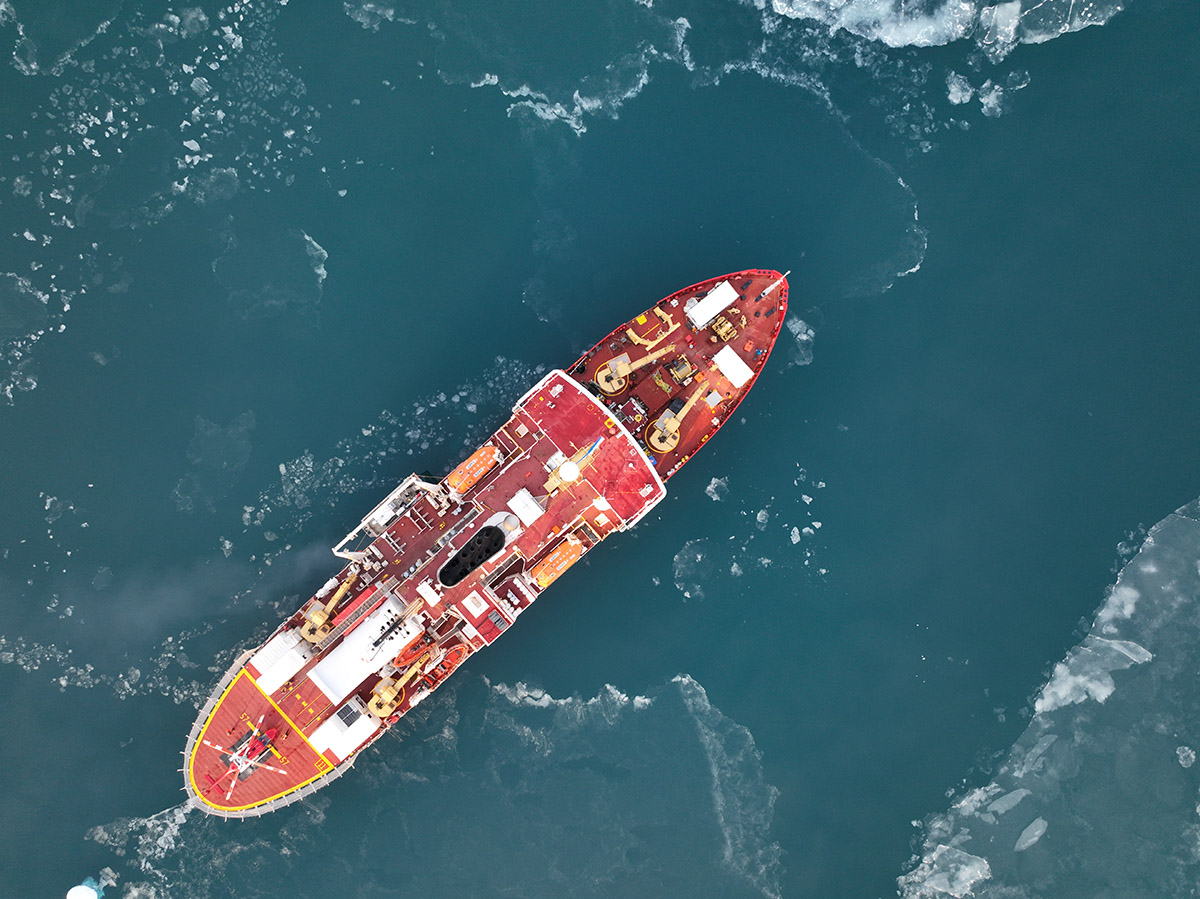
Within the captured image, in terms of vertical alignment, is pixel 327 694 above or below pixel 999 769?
above

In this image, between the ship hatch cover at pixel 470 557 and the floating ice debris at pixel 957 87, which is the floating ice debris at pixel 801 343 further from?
the ship hatch cover at pixel 470 557

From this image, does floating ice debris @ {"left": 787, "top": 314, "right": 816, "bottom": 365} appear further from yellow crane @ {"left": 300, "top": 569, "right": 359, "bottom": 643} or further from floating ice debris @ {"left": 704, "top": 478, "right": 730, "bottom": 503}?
yellow crane @ {"left": 300, "top": 569, "right": 359, "bottom": 643}

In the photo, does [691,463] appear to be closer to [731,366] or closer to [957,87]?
[731,366]

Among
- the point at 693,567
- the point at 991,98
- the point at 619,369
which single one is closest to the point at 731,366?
the point at 619,369

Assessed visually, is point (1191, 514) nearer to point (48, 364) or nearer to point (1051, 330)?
point (1051, 330)

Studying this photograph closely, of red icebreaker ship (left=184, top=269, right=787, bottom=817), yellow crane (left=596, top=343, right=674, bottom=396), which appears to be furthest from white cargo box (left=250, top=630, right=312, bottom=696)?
yellow crane (left=596, top=343, right=674, bottom=396)

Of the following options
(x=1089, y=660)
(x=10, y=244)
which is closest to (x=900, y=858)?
(x=1089, y=660)

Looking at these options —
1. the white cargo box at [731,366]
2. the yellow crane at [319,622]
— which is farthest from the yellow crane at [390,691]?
the white cargo box at [731,366]

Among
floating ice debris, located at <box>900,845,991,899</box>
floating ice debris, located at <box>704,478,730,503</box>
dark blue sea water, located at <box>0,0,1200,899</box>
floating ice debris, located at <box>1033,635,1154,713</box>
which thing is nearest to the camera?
dark blue sea water, located at <box>0,0,1200,899</box>
